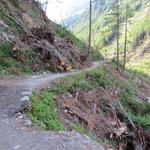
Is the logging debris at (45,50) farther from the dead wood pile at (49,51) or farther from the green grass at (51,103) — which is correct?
the green grass at (51,103)

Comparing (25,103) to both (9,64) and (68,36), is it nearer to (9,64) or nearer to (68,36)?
(9,64)

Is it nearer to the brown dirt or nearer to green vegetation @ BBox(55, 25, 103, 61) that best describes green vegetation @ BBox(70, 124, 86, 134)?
the brown dirt

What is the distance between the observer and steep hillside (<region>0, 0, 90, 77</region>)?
2497 centimetres

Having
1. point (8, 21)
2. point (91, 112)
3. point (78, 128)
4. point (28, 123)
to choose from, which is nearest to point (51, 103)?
point (78, 128)

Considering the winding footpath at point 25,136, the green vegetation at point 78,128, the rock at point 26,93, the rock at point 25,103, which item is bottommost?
the green vegetation at point 78,128

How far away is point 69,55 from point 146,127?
1115cm

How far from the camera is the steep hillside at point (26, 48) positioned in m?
25.0

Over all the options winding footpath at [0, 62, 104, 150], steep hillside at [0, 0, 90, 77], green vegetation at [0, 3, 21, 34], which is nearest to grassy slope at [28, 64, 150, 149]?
winding footpath at [0, 62, 104, 150]

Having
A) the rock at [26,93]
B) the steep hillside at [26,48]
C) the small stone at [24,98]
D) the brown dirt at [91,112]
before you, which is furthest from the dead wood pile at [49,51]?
the small stone at [24,98]

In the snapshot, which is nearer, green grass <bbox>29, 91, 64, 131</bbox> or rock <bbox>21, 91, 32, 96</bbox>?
green grass <bbox>29, 91, 64, 131</bbox>

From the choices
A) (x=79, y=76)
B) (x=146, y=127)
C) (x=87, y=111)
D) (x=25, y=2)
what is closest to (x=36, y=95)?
(x=87, y=111)

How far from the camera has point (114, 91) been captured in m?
28.7

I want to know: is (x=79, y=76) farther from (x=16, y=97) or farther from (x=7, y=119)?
(x=7, y=119)

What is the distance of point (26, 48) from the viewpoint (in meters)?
26.7
